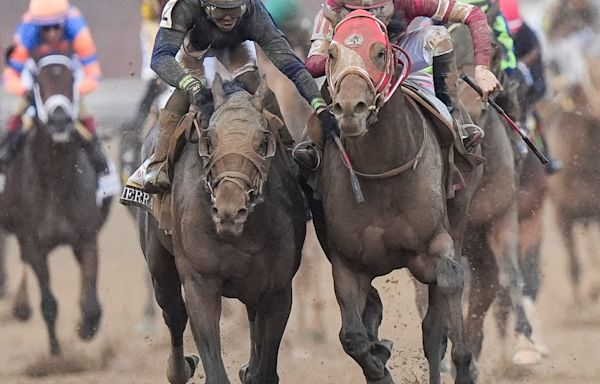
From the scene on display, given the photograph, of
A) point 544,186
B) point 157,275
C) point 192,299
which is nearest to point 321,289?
point 544,186

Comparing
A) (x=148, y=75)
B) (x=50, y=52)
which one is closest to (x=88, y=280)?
(x=50, y=52)

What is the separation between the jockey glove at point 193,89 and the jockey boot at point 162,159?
41 cm

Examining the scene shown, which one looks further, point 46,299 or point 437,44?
point 46,299

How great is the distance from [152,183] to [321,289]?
5.28 metres

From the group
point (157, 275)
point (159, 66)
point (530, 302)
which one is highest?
point (159, 66)

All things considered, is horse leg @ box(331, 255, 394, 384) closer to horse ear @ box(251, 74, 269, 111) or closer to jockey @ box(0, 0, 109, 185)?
horse ear @ box(251, 74, 269, 111)

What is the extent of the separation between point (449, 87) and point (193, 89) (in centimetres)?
129

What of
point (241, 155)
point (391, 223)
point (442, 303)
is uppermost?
point (241, 155)

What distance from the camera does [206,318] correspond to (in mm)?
8844

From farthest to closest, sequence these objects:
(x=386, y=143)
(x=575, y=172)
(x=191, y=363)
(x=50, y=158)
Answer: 1. (x=575, y=172)
2. (x=50, y=158)
3. (x=191, y=363)
4. (x=386, y=143)

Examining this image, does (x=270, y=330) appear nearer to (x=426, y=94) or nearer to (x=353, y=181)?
(x=353, y=181)

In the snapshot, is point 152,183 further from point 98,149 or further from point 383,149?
point 98,149

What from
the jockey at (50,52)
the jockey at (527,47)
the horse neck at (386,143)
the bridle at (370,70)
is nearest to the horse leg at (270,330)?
the horse neck at (386,143)

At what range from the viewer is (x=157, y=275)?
9914 millimetres
